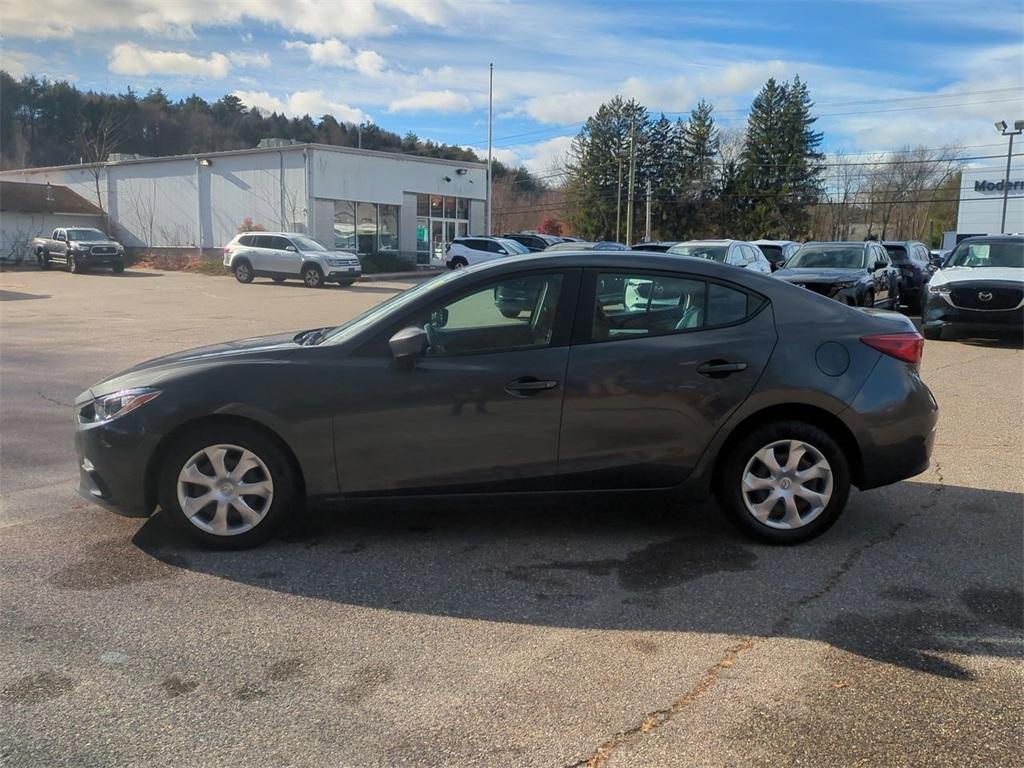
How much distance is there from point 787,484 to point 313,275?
2581 centimetres

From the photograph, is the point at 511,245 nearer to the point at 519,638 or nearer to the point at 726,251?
the point at 726,251

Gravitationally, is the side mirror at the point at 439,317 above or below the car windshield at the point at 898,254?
below

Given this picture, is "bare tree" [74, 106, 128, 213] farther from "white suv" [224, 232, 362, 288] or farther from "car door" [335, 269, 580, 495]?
"car door" [335, 269, 580, 495]

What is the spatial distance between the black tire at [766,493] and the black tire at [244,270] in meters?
28.0

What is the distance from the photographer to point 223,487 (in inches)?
168

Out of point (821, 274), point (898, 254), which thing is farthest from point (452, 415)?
point (898, 254)

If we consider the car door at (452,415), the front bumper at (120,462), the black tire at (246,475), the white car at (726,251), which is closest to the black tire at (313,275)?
the white car at (726,251)

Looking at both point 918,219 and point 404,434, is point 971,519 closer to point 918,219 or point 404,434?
point 404,434

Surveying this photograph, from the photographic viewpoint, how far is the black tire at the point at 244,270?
29.9 m

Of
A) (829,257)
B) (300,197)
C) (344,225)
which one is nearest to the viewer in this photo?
(829,257)

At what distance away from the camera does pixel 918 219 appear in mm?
71625

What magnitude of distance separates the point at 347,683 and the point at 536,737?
0.79 meters

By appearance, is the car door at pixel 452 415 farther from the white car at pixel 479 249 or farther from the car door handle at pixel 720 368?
the white car at pixel 479 249

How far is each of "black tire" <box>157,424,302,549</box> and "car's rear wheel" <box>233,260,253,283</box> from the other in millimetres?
27169
